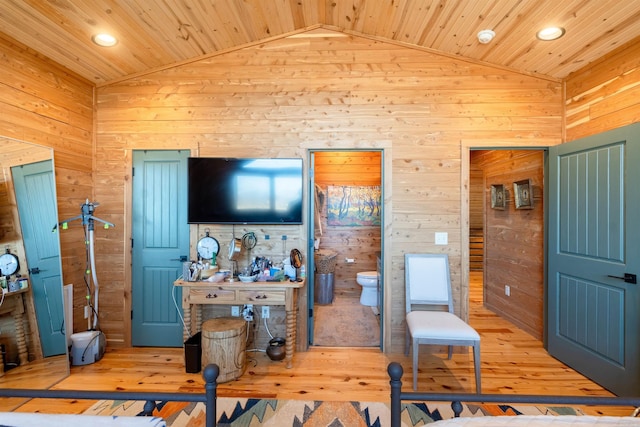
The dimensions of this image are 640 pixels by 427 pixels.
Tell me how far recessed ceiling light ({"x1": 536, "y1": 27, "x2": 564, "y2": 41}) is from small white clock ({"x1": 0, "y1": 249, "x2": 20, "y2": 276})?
173 inches

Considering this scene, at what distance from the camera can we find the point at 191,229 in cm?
300

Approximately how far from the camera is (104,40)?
248 cm

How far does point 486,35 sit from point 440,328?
96.2 inches

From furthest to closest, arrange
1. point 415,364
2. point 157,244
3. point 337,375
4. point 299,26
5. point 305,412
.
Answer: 1. point 157,244
2. point 299,26
3. point 337,375
4. point 415,364
5. point 305,412

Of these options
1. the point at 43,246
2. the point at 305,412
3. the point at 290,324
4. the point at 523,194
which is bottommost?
the point at 305,412

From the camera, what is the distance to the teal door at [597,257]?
85.0 inches

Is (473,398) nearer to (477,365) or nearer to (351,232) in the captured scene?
(477,365)

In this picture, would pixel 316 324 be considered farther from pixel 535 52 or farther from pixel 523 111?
pixel 535 52

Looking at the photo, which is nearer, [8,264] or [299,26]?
[8,264]

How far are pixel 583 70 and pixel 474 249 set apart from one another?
15.2 ft

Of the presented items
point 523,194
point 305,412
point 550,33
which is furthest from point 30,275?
point 523,194

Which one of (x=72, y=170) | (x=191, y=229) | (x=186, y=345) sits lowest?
(x=186, y=345)

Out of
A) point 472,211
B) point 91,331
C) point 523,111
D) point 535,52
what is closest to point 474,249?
point 472,211

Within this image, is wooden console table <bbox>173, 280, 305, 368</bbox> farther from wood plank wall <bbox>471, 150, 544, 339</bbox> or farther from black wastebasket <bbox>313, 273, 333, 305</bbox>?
wood plank wall <bbox>471, 150, 544, 339</bbox>
